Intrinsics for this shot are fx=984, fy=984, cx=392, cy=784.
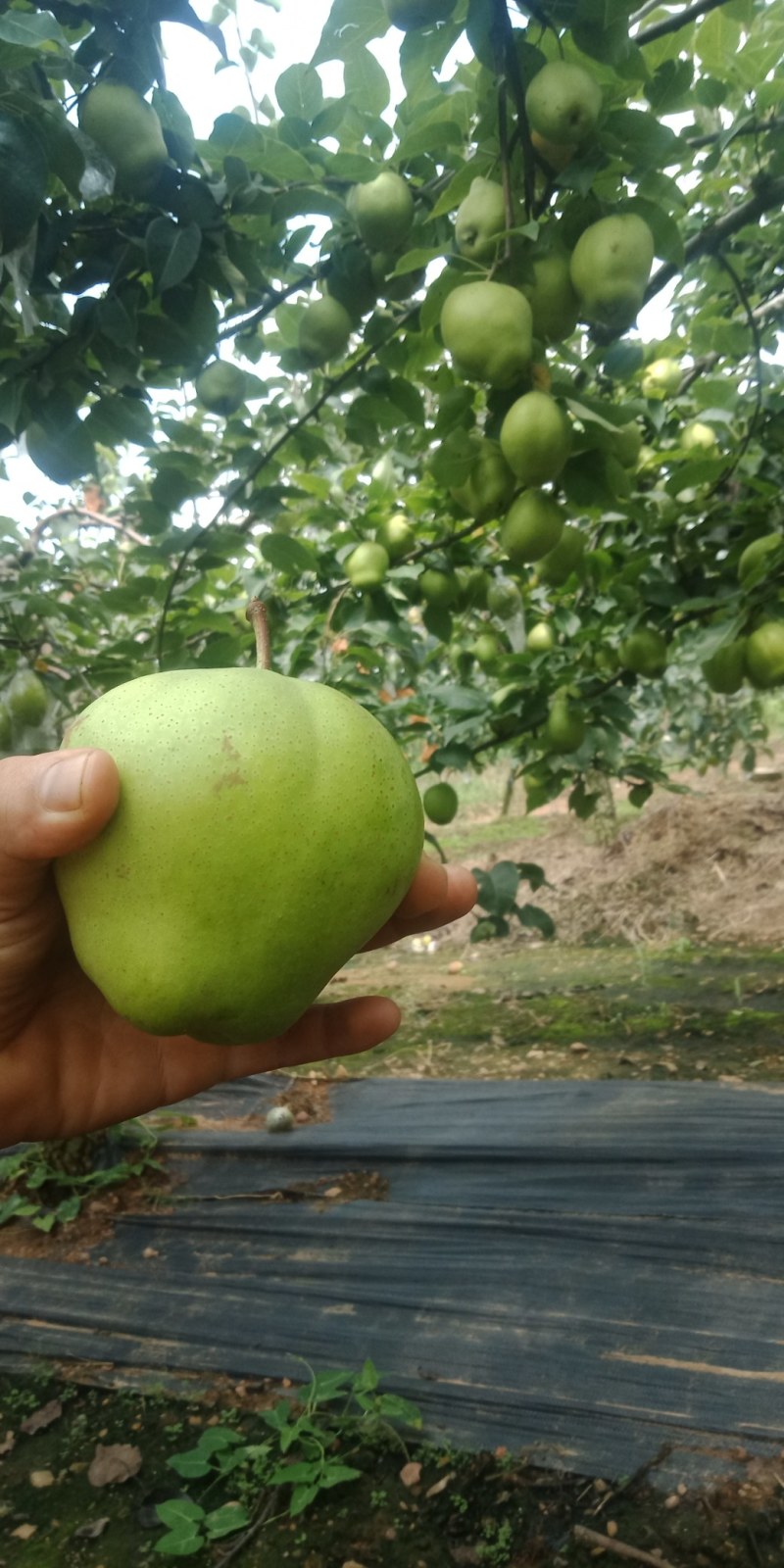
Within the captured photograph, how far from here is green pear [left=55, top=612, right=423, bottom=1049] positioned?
2.80 ft

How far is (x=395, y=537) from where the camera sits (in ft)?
7.77

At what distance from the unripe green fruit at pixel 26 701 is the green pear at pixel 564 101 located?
1.66 meters

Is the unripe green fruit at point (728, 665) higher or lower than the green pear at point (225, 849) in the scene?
higher

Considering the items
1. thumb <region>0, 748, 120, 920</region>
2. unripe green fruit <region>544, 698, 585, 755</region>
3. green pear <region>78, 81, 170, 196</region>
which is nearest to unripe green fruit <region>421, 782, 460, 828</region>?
unripe green fruit <region>544, 698, 585, 755</region>

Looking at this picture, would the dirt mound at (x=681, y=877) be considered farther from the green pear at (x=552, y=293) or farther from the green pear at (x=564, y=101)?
the green pear at (x=564, y=101)

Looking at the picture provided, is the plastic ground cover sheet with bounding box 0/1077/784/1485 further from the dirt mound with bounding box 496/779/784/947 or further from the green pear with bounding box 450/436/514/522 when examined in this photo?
the dirt mound with bounding box 496/779/784/947

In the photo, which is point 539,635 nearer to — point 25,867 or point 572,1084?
point 572,1084

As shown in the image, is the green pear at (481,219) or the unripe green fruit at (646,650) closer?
the green pear at (481,219)

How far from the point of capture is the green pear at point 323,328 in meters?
1.70

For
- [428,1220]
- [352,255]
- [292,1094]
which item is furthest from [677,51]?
[292,1094]

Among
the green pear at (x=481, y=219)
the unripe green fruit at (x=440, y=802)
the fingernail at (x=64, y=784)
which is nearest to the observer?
the fingernail at (x=64, y=784)

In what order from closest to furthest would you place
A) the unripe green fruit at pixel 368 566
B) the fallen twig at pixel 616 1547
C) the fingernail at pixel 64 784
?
1. the fingernail at pixel 64 784
2. the fallen twig at pixel 616 1547
3. the unripe green fruit at pixel 368 566

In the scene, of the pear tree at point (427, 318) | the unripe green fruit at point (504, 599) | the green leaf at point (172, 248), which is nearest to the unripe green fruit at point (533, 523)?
the pear tree at point (427, 318)

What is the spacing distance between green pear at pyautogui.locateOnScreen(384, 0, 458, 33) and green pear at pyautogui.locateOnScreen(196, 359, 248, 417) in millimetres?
721
